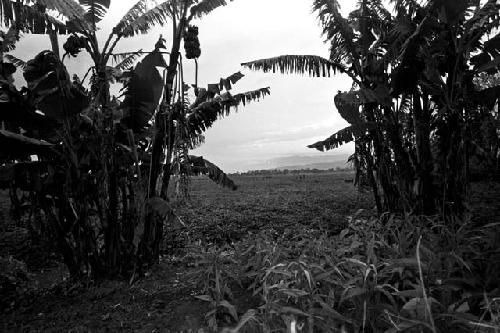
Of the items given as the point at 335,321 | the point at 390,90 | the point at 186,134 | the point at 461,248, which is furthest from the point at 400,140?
the point at 335,321

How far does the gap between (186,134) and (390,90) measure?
379 centimetres

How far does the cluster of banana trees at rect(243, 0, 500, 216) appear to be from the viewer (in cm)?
588

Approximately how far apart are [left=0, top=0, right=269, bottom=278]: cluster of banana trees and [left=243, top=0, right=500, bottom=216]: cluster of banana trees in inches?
112

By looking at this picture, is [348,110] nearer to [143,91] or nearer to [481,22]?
[481,22]

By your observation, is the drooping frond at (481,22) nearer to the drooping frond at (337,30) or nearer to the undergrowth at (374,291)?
the drooping frond at (337,30)

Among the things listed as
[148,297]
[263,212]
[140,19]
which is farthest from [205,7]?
[263,212]

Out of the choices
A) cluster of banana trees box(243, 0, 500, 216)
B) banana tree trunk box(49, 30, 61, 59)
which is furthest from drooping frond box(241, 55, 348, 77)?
banana tree trunk box(49, 30, 61, 59)

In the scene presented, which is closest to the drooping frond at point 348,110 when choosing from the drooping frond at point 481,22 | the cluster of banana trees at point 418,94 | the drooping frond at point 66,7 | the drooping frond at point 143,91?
the cluster of banana trees at point 418,94

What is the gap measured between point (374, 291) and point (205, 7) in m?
4.38

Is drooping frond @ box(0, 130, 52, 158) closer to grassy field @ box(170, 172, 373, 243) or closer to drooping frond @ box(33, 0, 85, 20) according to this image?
drooping frond @ box(33, 0, 85, 20)

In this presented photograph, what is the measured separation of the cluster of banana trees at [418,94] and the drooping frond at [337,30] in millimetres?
20

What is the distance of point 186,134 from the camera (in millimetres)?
4727

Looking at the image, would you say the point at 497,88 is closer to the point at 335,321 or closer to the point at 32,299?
the point at 335,321

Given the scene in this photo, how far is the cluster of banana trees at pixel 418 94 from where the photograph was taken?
5879 millimetres
